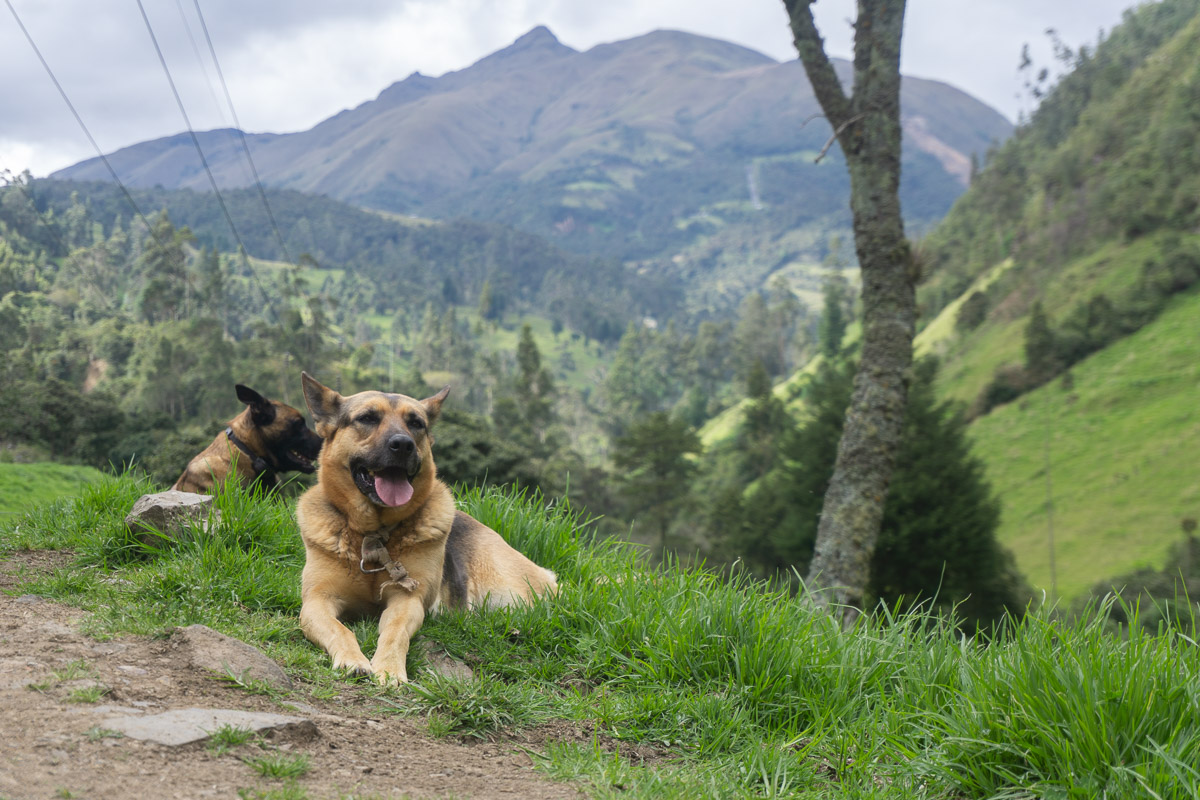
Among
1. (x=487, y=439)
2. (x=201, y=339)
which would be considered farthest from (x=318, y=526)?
(x=201, y=339)

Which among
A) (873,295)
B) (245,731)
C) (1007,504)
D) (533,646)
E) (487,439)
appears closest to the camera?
(245,731)

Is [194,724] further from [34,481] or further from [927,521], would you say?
[927,521]

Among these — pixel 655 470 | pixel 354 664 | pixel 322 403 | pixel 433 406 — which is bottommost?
pixel 655 470

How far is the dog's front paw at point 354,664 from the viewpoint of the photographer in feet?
13.8

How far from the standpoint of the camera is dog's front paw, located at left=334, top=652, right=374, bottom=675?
4195 millimetres

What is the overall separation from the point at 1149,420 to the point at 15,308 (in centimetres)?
7320

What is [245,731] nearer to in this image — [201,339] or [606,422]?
[201,339]

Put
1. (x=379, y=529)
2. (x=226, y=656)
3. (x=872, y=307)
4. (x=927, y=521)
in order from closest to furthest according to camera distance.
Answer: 1. (x=226, y=656)
2. (x=379, y=529)
3. (x=872, y=307)
4. (x=927, y=521)

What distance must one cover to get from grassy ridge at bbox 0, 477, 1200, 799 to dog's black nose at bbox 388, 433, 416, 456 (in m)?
1.04

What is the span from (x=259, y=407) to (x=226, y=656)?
398 cm

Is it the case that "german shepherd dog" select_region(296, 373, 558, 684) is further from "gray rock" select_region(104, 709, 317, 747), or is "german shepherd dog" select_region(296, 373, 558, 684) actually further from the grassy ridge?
"gray rock" select_region(104, 709, 317, 747)

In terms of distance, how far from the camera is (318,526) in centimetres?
499

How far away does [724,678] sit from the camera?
4277 mm

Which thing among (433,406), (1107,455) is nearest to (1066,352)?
(1107,455)
